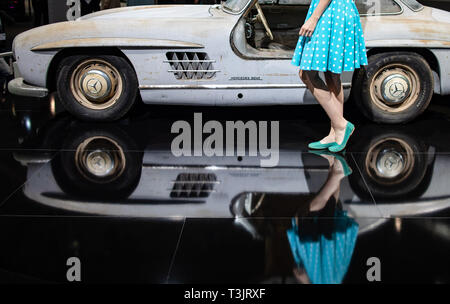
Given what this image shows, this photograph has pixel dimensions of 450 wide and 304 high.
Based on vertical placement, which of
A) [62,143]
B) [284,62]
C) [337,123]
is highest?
[284,62]

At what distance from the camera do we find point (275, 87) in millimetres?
4824

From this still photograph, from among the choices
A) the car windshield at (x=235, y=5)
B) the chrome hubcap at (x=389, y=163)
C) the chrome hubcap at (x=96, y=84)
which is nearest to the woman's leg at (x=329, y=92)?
the chrome hubcap at (x=389, y=163)

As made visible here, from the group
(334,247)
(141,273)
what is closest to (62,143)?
(141,273)

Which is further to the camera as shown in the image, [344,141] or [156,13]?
[156,13]

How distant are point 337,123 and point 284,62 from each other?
753 mm

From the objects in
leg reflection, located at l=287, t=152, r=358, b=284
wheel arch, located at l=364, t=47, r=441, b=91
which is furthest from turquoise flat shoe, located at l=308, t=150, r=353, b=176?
wheel arch, located at l=364, t=47, r=441, b=91

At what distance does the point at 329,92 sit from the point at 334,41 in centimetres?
42

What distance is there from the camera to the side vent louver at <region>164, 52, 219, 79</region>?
15.8 feet

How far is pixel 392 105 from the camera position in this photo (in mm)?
5070

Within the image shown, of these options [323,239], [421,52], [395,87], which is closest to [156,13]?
[395,87]

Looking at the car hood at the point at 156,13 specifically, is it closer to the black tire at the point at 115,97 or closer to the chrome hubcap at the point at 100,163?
the black tire at the point at 115,97

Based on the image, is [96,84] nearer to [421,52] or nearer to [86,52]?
[86,52]
